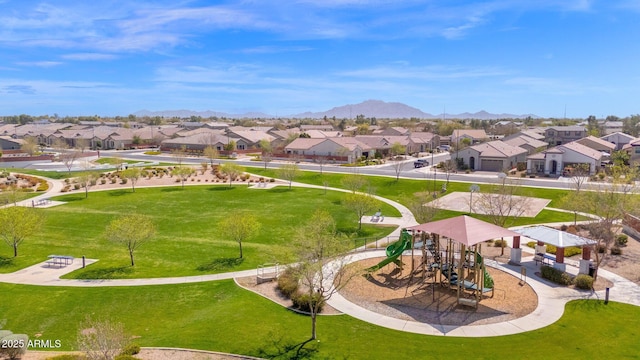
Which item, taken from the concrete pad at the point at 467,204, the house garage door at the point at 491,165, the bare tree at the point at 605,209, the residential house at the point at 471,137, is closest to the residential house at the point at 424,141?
the residential house at the point at 471,137

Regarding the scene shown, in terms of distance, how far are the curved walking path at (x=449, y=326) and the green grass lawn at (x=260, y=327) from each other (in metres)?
0.65

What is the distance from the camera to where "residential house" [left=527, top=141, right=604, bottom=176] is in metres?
74.5

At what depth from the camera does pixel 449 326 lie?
2252cm

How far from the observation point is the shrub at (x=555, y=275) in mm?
28003

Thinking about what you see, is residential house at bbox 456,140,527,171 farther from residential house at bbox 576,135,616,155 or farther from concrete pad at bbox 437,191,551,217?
concrete pad at bbox 437,191,551,217

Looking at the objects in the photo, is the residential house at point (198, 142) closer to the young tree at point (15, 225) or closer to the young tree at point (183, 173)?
the young tree at point (183, 173)

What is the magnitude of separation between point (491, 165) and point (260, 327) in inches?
2786

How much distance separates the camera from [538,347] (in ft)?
66.3

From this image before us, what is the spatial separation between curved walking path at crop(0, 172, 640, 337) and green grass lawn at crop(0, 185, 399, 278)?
130 centimetres

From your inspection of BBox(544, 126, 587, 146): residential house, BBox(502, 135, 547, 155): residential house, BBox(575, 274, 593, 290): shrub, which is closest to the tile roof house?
BBox(544, 126, 587, 146): residential house

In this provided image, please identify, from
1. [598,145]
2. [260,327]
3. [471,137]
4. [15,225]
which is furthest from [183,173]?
[471,137]

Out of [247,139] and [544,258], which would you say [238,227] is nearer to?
[544,258]

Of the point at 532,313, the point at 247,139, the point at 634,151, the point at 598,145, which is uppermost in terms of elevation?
the point at 247,139

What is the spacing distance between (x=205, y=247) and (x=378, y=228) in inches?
677
